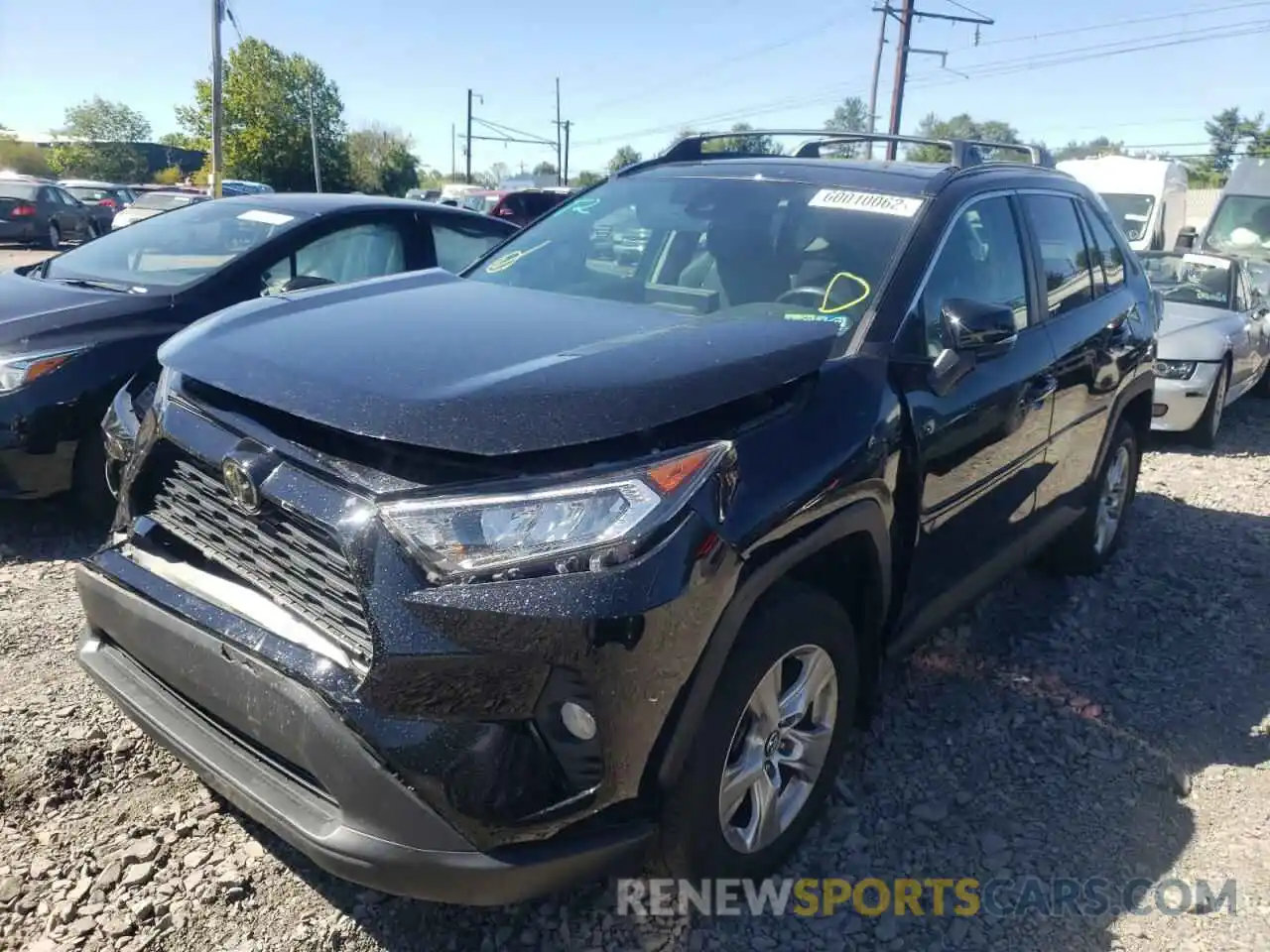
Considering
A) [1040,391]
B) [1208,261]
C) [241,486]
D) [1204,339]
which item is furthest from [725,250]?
[1208,261]

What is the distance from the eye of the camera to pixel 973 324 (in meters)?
2.80

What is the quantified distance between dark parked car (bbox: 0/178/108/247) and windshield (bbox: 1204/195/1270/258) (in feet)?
71.2

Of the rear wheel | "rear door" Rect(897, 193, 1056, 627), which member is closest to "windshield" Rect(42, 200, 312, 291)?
"rear door" Rect(897, 193, 1056, 627)

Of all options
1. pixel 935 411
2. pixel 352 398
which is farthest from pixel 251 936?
pixel 935 411

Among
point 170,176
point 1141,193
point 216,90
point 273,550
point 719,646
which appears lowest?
point 170,176

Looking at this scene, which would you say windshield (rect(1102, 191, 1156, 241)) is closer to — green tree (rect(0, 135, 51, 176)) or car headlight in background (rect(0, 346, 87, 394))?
car headlight in background (rect(0, 346, 87, 394))

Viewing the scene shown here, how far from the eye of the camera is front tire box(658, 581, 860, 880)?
2174 millimetres

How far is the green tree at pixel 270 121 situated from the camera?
190ft

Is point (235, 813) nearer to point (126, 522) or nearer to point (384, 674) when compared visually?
point (126, 522)

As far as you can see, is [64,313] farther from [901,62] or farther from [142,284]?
[901,62]

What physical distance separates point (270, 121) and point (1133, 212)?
178 feet

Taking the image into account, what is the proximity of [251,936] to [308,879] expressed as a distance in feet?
0.68

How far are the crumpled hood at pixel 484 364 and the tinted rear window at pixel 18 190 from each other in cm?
2446

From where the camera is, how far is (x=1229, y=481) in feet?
23.0
